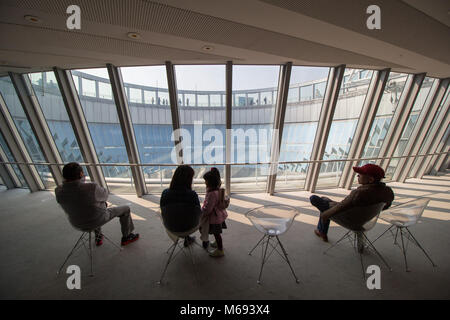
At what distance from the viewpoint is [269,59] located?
Result: 3.82 m

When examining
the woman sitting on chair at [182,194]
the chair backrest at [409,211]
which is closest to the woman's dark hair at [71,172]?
the woman sitting on chair at [182,194]

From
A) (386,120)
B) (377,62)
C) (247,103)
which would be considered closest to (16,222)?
(247,103)

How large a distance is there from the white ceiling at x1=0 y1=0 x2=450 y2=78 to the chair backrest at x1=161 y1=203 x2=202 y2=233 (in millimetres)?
2297

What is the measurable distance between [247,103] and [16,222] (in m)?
5.32

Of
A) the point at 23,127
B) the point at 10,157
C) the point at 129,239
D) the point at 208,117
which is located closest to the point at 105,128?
the point at 23,127

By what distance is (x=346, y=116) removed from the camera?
491 centimetres

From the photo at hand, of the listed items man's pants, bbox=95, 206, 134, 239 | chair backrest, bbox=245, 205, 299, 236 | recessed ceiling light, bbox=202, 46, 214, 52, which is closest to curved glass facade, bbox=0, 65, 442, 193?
recessed ceiling light, bbox=202, 46, 214, 52

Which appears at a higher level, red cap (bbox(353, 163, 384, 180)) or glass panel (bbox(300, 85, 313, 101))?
glass panel (bbox(300, 85, 313, 101))

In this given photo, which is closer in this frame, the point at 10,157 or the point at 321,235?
the point at 321,235

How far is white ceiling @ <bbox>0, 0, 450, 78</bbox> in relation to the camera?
2.28 m

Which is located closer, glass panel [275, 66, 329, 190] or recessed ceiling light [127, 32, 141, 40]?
recessed ceiling light [127, 32, 141, 40]

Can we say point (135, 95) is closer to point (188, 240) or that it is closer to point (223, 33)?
point (223, 33)

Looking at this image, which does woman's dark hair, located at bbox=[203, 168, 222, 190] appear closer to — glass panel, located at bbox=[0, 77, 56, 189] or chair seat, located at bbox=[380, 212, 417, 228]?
chair seat, located at bbox=[380, 212, 417, 228]

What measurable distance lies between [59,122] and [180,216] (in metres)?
4.97
